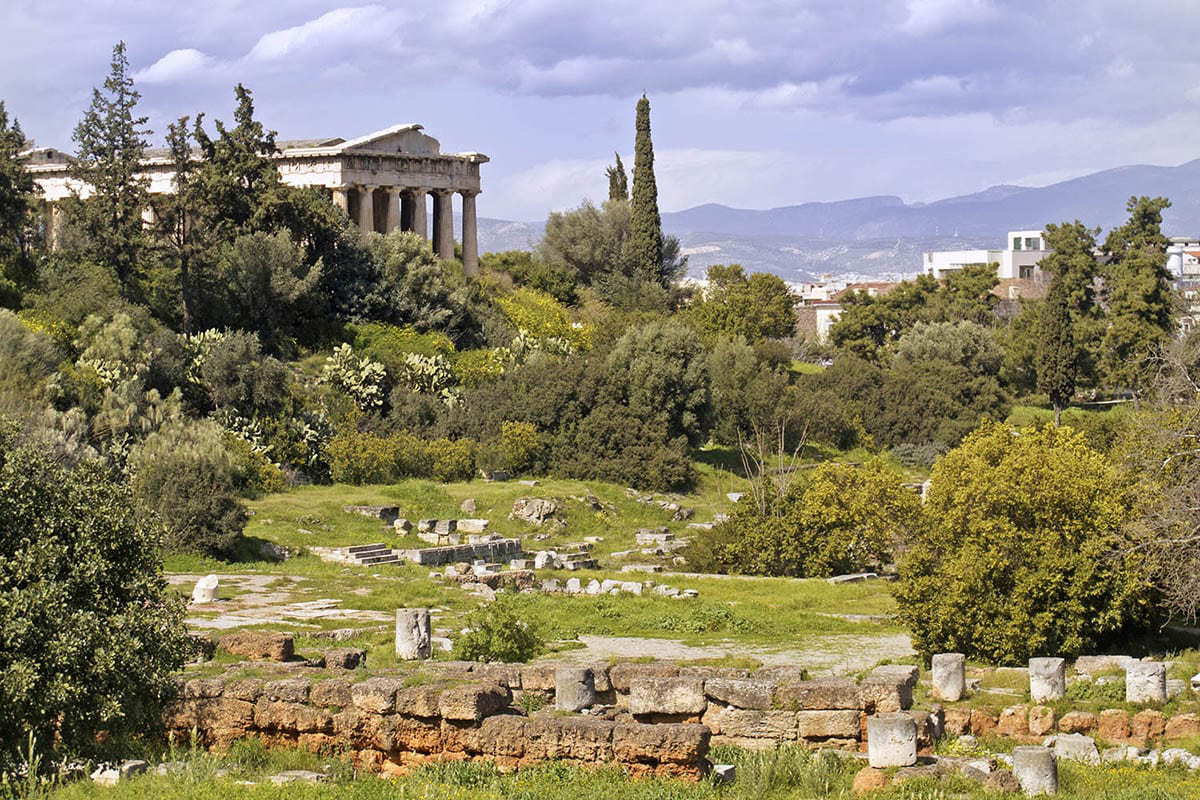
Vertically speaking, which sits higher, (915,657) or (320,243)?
(320,243)

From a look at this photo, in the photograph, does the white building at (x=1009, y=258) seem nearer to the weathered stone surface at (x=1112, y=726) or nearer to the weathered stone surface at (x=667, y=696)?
the weathered stone surface at (x=1112, y=726)

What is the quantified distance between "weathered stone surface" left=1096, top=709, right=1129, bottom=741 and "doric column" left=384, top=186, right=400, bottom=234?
167 feet

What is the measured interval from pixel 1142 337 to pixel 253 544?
157ft

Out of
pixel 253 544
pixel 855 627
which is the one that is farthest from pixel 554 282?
pixel 855 627

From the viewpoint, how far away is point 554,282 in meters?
74.0

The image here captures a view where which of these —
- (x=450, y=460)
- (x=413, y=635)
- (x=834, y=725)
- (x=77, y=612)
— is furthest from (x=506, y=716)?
(x=450, y=460)

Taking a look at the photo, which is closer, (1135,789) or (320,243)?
Result: (1135,789)

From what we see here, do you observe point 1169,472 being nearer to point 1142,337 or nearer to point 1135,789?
point 1135,789

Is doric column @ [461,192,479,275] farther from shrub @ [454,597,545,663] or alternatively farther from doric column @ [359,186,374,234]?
shrub @ [454,597,545,663]

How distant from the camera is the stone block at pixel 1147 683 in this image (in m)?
21.4

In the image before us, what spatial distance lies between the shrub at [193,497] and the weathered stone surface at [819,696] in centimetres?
1924

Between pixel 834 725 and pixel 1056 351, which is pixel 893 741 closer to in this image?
pixel 834 725

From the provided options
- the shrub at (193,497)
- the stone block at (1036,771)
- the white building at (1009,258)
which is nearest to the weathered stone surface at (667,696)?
the stone block at (1036,771)

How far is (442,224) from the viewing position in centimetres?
7225
